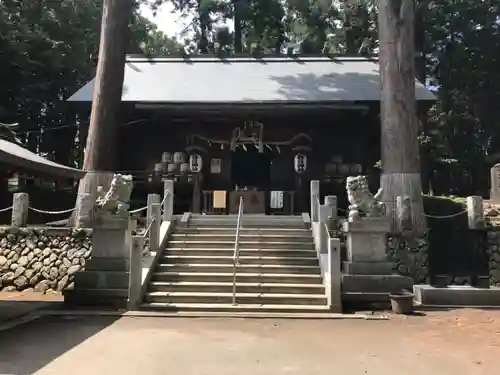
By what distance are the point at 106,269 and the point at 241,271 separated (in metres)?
2.73

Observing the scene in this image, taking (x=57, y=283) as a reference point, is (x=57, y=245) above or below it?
above

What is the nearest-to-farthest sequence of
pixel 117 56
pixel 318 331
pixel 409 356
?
1. pixel 409 356
2. pixel 318 331
3. pixel 117 56

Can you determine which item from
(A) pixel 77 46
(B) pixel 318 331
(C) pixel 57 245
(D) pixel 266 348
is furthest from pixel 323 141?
A: (A) pixel 77 46

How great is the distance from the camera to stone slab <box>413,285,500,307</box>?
989 centimetres

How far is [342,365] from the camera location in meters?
5.64

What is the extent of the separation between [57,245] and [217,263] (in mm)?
4361

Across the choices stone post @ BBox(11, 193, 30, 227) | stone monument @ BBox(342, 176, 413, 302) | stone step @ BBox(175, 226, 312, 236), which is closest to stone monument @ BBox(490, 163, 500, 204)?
stone step @ BBox(175, 226, 312, 236)

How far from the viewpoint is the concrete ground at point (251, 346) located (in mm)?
5465

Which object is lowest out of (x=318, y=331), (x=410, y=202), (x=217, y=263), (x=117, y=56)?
(x=318, y=331)

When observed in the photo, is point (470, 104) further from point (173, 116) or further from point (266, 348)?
point (266, 348)

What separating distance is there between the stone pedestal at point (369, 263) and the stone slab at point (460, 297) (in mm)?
424

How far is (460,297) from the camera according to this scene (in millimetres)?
9945

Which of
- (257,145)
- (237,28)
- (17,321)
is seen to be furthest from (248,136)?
(237,28)

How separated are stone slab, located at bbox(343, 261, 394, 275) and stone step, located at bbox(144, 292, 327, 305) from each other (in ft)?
2.86
